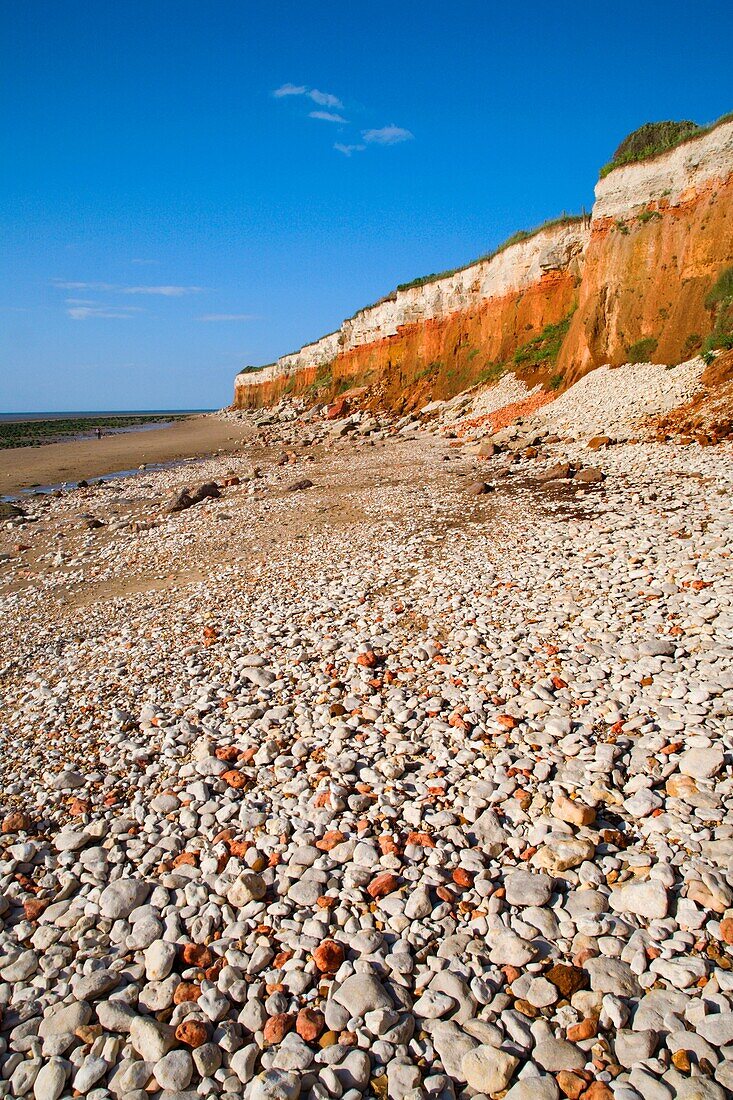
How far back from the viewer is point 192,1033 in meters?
2.90

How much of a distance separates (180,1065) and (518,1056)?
5.23 feet

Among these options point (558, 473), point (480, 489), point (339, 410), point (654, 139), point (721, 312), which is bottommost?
point (480, 489)

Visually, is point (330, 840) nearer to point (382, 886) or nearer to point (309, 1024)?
point (382, 886)

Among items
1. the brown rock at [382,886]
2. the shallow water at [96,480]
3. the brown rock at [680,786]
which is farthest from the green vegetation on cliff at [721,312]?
the shallow water at [96,480]

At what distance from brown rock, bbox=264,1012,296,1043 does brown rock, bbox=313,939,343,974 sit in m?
0.27

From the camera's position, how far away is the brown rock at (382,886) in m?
3.63

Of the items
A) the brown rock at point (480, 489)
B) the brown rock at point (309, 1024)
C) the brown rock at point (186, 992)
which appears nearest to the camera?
the brown rock at point (309, 1024)

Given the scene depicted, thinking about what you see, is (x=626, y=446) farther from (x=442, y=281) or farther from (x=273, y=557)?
(x=442, y=281)

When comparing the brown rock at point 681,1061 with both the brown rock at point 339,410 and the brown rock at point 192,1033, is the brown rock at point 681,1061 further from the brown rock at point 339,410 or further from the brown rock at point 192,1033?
the brown rock at point 339,410

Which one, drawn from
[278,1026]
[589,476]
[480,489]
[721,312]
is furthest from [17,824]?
[721,312]

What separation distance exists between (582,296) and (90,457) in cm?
2945

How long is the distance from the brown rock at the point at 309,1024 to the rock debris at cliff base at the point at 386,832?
0.01 m

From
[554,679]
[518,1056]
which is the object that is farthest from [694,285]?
[518,1056]

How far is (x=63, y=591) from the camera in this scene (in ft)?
34.5
